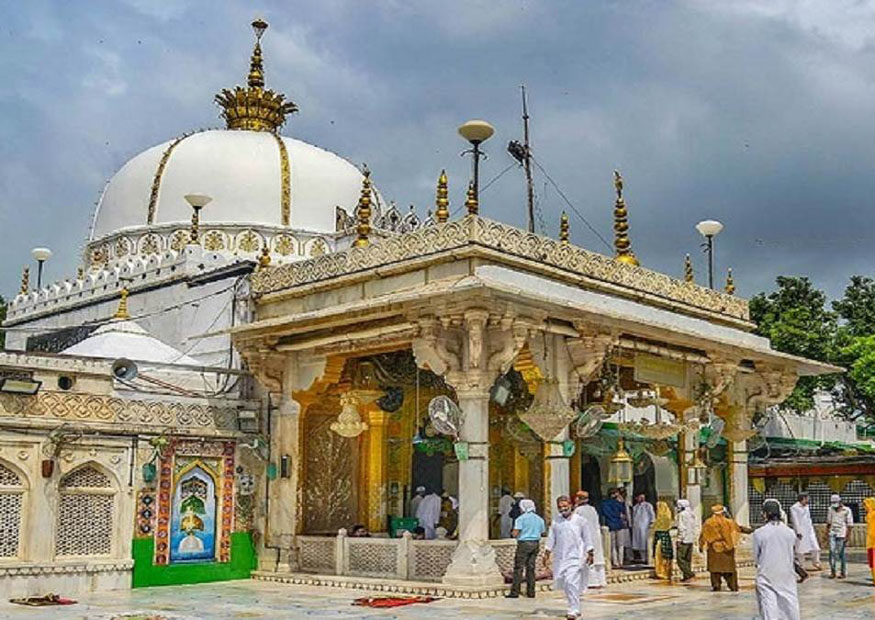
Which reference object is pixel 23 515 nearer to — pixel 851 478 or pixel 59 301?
pixel 59 301

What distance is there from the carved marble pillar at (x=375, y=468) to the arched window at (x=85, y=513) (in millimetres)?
4513

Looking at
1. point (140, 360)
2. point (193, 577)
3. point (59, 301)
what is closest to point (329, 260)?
point (140, 360)

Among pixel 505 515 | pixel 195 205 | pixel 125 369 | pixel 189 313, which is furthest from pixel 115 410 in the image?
pixel 195 205

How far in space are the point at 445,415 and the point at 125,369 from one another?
473 centimetres

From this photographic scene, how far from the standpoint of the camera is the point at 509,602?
461 inches

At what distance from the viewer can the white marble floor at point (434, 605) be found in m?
10.7

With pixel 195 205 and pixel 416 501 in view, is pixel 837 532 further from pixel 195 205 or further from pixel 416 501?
pixel 195 205

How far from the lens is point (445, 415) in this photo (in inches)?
502

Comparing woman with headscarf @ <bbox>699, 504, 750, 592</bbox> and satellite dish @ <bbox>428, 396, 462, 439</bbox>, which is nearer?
satellite dish @ <bbox>428, 396, 462, 439</bbox>

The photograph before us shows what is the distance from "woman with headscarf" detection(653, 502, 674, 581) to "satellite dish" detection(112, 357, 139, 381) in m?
7.51

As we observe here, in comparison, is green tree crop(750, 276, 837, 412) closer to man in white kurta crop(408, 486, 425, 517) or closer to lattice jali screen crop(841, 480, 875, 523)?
lattice jali screen crop(841, 480, 875, 523)

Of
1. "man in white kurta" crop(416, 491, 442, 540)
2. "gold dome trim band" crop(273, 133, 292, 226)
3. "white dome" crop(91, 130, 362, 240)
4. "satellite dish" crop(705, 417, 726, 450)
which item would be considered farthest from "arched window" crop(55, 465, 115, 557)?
"gold dome trim band" crop(273, 133, 292, 226)

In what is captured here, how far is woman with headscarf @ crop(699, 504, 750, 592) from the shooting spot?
12852 mm

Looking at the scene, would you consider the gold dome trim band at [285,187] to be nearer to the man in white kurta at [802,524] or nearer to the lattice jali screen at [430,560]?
the lattice jali screen at [430,560]
